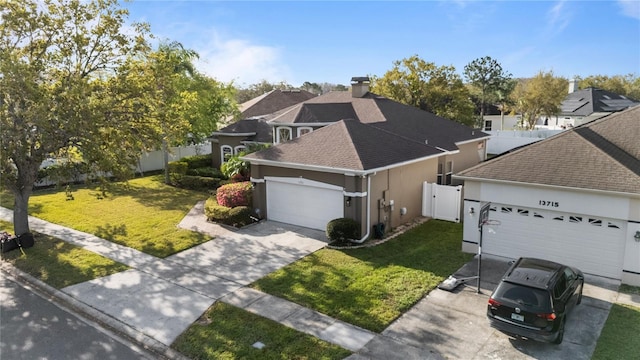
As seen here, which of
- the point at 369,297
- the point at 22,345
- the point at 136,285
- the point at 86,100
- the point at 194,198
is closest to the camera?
the point at 22,345

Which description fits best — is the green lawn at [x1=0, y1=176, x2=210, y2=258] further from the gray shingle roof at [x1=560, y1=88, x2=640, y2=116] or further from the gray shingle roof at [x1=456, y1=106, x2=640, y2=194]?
the gray shingle roof at [x1=560, y1=88, x2=640, y2=116]

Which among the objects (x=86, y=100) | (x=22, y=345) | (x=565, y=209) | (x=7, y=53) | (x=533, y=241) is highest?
(x=7, y=53)

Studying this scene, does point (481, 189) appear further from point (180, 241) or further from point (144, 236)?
point (144, 236)

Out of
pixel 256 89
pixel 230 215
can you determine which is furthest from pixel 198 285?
pixel 256 89

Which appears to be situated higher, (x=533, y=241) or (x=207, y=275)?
(x=533, y=241)

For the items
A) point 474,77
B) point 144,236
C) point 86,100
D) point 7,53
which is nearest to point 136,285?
point 144,236

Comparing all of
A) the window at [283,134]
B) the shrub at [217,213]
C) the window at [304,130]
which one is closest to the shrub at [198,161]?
the window at [283,134]

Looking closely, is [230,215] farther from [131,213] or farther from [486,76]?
[486,76]
